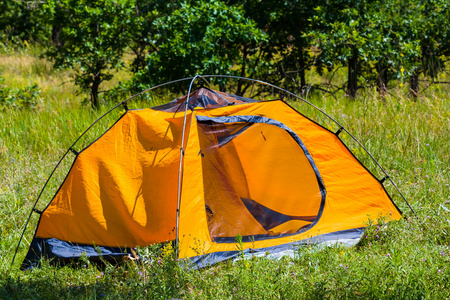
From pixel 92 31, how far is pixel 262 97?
277 cm

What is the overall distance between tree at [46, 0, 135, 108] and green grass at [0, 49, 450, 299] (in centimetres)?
116

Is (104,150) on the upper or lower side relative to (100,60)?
Result: lower

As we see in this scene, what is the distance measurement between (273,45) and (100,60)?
2.76 metres

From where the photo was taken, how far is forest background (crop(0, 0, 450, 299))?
3.15 metres

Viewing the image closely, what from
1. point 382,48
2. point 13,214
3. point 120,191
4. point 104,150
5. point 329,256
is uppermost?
point 382,48

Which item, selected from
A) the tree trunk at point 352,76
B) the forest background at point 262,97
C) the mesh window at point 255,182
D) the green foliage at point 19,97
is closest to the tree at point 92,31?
the forest background at point 262,97

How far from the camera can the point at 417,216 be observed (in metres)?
4.16

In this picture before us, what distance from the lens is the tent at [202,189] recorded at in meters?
3.64

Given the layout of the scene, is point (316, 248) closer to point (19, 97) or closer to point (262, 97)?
point (262, 97)

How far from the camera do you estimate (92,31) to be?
7.41 metres

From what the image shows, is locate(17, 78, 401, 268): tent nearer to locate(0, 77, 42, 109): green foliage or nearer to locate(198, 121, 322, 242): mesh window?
locate(198, 121, 322, 242): mesh window

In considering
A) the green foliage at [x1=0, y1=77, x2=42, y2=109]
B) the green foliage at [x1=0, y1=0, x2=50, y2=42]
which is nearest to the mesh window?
the green foliage at [x1=0, y1=77, x2=42, y2=109]

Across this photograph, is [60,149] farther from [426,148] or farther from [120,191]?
[426,148]

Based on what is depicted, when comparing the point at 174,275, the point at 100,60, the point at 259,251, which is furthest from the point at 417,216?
the point at 100,60
